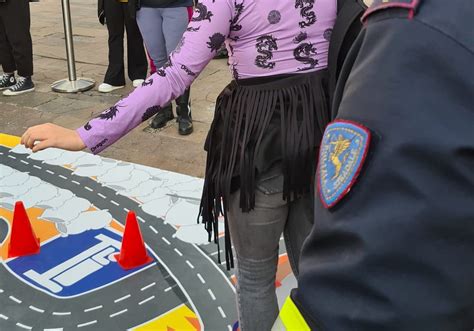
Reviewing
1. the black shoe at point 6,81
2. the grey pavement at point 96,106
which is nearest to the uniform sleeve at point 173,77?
the grey pavement at point 96,106

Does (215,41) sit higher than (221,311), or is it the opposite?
(215,41)

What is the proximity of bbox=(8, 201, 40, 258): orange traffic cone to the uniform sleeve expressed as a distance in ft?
5.09

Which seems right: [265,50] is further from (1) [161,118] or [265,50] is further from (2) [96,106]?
(2) [96,106]

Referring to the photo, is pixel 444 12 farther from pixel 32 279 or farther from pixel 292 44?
pixel 32 279

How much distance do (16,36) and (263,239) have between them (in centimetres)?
486

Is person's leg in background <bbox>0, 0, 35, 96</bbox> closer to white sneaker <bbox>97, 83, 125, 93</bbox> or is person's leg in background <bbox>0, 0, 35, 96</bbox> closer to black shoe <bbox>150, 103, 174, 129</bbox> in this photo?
white sneaker <bbox>97, 83, 125, 93</bbox>

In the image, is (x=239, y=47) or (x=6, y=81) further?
(x=6, y=81)

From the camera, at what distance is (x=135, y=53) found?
20.6 ft

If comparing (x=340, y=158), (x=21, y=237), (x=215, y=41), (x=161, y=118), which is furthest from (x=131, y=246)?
(x=340, y=158)

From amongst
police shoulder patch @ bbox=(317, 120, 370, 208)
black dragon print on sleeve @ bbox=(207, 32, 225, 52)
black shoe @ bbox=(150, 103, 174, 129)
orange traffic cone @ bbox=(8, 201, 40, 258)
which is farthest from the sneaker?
police shoulder patch @ bbox=(317, 120, 370, 208)

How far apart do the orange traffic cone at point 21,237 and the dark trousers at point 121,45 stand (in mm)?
3151

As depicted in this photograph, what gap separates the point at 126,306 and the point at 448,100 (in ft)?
7.99

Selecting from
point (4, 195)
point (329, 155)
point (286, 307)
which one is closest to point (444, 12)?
point (329, 155)

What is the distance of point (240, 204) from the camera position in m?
1.87
